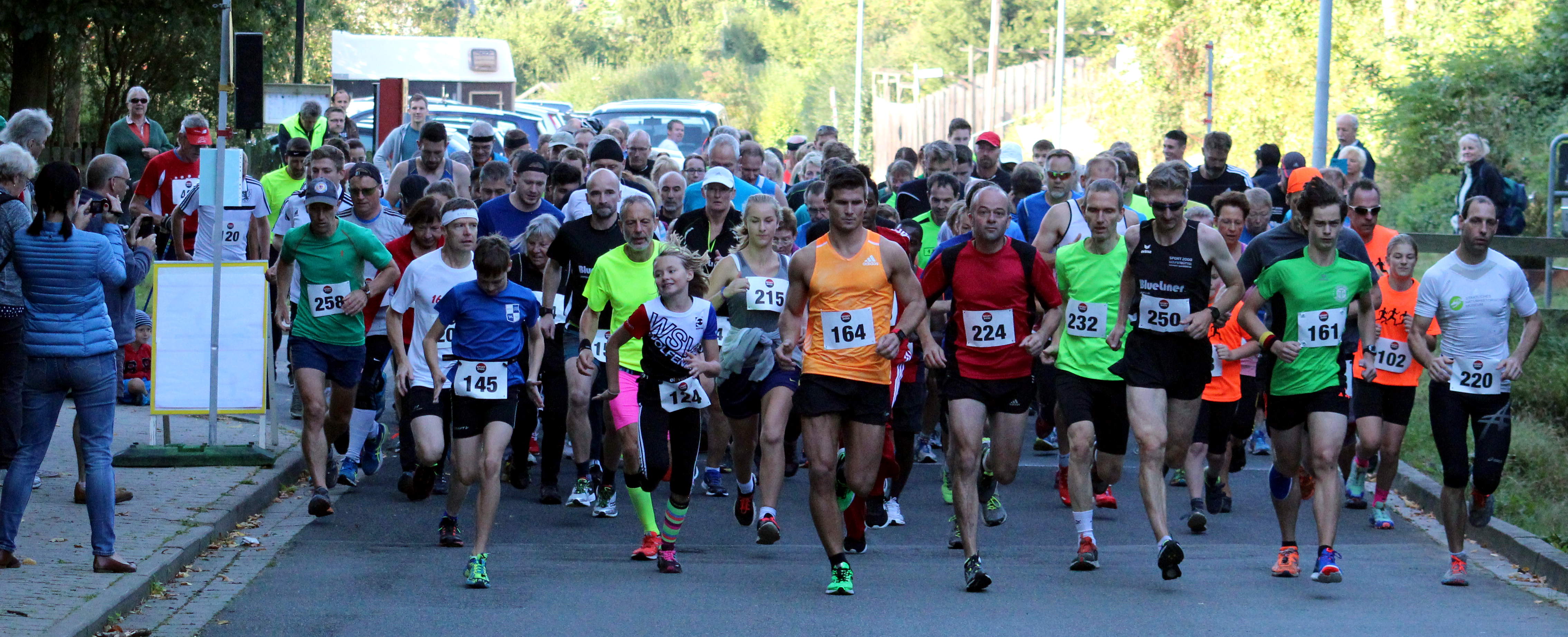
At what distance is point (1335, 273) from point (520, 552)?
4299 millimetres

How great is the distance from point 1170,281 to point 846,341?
1.74 metres

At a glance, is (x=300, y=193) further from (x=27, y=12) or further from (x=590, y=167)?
(x=27, y=12)

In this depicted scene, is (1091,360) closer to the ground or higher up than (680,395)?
higher up

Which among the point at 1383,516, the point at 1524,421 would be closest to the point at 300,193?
the point at 1383,516

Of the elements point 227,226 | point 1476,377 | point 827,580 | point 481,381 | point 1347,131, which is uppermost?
point 1347,131

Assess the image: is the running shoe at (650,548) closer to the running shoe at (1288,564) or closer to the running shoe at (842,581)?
the running shoe at (842,581)

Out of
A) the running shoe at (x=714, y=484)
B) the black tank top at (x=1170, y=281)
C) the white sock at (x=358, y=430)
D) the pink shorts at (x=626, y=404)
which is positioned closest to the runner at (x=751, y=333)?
the pink shorts at (x=626, y=404)

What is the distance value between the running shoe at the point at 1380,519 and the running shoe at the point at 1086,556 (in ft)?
8.21

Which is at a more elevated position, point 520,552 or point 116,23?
point 116,23

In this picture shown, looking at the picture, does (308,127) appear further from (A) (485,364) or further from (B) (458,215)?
(A) (485,364)

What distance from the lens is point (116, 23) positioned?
23.6 meters

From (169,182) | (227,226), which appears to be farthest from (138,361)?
(169,182)

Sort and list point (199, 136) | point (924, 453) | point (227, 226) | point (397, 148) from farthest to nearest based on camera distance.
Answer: point (397, 148) → point (227, 226) → point (199, 136) → point (924, 453)

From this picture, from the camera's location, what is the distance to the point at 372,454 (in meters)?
11.6
